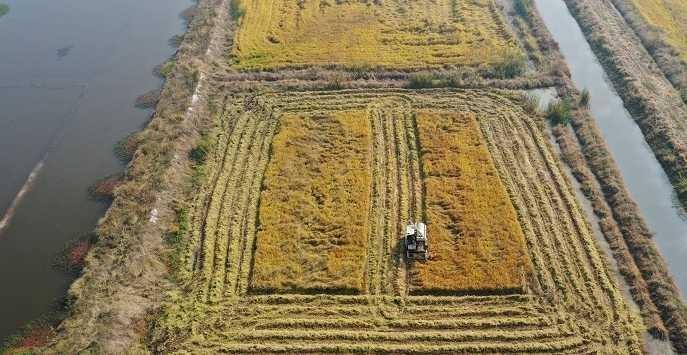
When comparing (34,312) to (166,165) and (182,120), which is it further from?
(182,120)

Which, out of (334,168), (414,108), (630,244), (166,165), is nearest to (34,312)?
(166,165)

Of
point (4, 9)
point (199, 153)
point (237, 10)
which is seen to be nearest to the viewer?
point (199, 153)

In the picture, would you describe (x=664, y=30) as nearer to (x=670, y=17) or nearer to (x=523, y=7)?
(x=670, y=17)

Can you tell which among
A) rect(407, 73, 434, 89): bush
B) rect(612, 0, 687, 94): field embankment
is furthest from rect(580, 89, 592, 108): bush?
rect(407, 73, 434, 89): bush

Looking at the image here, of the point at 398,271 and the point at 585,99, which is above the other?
the point at 585,99

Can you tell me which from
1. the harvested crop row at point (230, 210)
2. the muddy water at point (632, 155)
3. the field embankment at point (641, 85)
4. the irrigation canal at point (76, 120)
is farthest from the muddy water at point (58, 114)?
the field embankment at point (641, 85)

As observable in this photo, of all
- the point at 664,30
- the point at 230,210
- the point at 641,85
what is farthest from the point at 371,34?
the point at 664,30

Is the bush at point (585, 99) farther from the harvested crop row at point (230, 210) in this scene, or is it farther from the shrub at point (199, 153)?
the shrub at point (199, 153)
